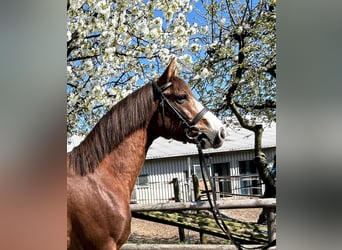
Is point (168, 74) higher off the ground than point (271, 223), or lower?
higher

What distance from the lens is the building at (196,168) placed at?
4.52ft

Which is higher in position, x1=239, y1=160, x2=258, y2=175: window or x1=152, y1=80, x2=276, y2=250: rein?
x1=152, y1=80, x2=276, y2=250: rein

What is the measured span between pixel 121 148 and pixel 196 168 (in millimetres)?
322

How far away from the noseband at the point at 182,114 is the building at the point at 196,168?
87 millimetres

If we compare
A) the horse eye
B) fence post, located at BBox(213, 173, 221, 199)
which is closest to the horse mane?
the horse eye

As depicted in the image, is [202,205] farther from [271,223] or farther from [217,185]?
[271,223]

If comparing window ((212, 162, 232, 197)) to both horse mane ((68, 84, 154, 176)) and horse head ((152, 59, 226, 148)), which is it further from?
horse mane ((68, 84, 154, 176))

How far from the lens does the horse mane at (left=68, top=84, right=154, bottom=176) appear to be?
136cm

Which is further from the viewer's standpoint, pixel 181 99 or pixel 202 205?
pixel 202 205

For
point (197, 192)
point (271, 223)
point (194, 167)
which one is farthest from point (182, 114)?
point (271, 223)

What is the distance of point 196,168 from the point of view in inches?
57.1

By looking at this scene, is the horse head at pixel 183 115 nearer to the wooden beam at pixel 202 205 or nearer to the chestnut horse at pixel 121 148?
the chestnut horse at pixel 121 148
